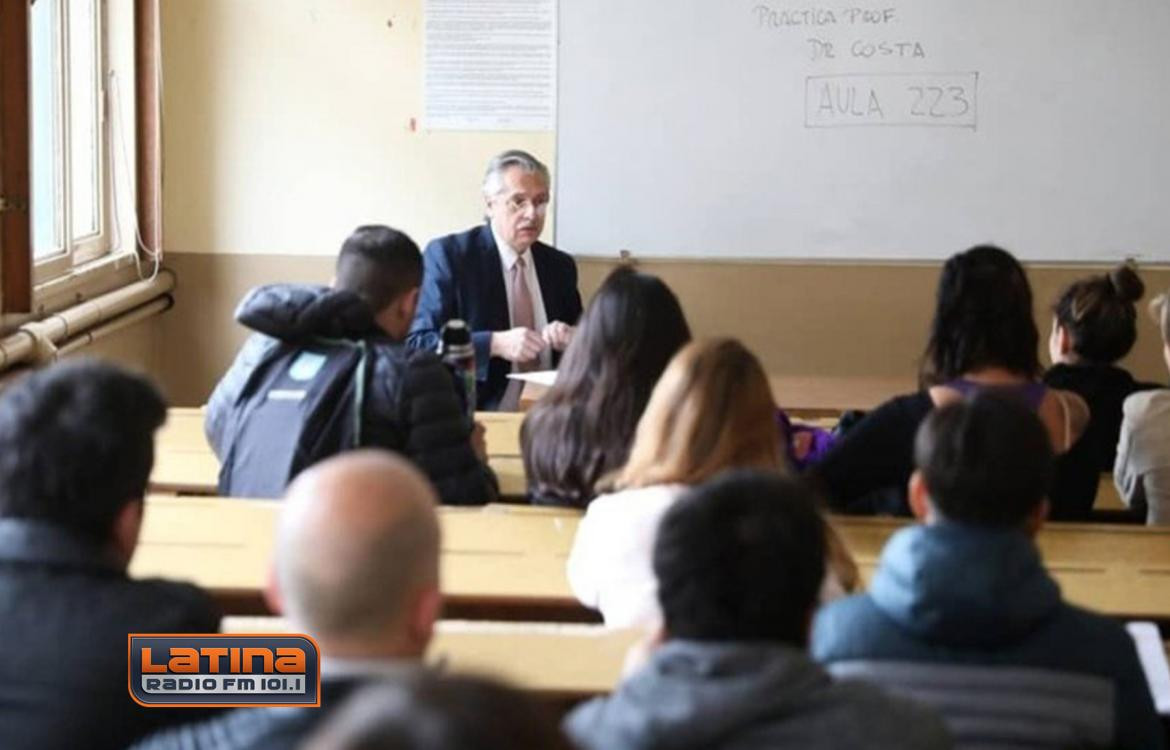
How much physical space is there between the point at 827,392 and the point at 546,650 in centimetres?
332

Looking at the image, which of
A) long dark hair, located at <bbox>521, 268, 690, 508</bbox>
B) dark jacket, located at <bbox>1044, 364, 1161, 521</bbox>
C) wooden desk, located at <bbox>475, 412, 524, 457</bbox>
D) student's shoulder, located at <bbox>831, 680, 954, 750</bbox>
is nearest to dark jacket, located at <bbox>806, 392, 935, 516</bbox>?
long dark hair, located at <bbox>521, 268, 690, 508</bbox>

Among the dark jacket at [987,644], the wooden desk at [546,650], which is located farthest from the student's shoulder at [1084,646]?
the wooden desk at [546,650]

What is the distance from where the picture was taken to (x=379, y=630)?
160 centimetres

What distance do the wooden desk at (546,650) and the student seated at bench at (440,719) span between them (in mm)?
1321

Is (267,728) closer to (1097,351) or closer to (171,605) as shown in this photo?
(171,605)

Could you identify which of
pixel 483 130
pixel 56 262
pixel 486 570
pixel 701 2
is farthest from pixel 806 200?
pixel 486 570

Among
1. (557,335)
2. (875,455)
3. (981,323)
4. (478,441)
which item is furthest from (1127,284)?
(478,441)

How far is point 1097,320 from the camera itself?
12.5 ft

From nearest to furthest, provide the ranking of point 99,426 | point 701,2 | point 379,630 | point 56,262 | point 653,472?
point 379,630
point 99,426
point 653,472
point 56,262
point 701,2

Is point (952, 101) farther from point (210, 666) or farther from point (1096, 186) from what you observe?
point (210, 666)

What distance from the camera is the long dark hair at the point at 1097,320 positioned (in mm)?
3800

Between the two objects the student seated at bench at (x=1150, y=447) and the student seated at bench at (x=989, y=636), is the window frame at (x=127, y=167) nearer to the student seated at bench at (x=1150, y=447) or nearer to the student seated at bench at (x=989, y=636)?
the student seated at bench at (x=1150, y=447)

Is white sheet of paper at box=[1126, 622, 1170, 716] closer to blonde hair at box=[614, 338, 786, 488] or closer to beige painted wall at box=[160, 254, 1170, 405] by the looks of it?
blonde hair at box=[614, 338, 786, 488]

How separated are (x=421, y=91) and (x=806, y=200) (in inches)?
56.2
